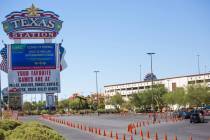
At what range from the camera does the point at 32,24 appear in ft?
174

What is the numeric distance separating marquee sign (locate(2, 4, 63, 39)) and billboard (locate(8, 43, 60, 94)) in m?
5.75

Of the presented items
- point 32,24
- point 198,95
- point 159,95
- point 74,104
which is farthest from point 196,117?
point 74,104

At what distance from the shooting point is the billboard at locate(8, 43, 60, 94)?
148 feet

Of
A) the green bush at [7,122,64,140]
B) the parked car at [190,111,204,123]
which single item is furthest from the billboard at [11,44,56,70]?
the green bush at [7,122,64,140]

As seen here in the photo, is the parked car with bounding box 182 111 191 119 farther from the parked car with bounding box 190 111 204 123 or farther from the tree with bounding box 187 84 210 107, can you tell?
the tree with bounding box 187 84 210 107

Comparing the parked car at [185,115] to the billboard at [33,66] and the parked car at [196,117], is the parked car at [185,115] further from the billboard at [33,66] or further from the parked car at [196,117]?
the billboard at [33,66]

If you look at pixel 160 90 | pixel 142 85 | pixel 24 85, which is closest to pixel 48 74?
pixel 24 85

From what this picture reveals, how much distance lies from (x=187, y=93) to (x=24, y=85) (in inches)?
2971

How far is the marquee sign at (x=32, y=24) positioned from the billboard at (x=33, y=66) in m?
5.75

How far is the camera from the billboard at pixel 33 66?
148 feet

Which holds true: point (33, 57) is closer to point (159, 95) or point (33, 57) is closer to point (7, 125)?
point (7, 125)

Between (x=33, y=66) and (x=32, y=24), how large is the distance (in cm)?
889

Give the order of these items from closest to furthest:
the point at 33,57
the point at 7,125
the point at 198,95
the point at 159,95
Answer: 1. the point at 7,125
2. the point at 33,57
3. the point at 198,95
4. the point at 159,95

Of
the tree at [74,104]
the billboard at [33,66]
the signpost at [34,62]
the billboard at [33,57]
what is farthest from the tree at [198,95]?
the tree at [74,104]
